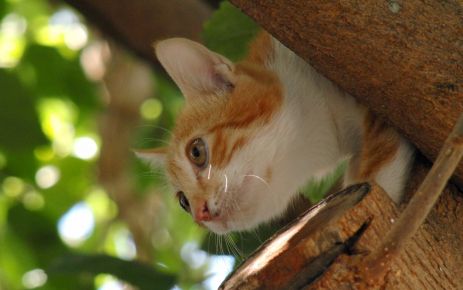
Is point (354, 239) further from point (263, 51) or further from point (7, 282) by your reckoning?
point (7, 282)

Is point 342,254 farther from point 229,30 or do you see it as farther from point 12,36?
point 12,36

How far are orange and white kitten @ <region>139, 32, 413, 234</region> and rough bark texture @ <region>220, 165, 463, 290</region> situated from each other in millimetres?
415

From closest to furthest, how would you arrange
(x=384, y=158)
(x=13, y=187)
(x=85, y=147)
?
(x=384, y=158), (x=13, y=187), (x=85, y=147)

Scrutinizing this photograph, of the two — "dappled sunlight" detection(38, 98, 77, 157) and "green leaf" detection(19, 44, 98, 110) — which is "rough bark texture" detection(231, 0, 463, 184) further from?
"dappled sunlight" detection(38, 98, 77, 157)

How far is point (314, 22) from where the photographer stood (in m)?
1.56

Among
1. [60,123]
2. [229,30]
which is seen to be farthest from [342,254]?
[60,123]

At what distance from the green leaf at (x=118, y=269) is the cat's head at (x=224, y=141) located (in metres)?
0.34

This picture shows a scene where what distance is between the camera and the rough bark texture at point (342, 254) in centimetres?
134

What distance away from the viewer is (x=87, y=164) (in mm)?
4137

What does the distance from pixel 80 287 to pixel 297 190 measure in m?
1.34

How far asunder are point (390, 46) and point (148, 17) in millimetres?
1971

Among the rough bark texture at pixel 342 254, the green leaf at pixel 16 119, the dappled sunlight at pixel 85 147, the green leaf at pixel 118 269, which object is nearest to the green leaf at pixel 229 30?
the green leaf at pixel 118 269

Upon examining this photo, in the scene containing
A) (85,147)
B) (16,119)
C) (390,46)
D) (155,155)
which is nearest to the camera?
(390,46)

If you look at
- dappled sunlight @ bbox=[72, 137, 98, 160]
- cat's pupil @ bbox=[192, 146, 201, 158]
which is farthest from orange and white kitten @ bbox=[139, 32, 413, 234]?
dappled sunlight @ bbox=[72, 137, 98, 160]
